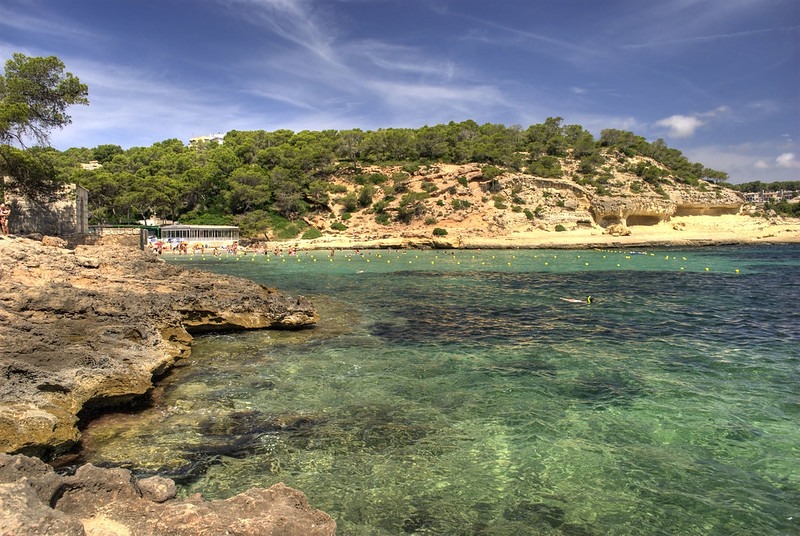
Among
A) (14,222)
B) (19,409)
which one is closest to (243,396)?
(19,409)

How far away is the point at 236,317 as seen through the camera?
11750mm

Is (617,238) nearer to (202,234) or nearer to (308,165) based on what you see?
(308,165)

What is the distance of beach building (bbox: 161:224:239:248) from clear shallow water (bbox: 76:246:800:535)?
147ft

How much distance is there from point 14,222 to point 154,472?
27.2 meters

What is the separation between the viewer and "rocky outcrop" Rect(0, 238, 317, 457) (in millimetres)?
5184

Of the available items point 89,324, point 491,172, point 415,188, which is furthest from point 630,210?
point 89,324

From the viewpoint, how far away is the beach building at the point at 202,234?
52.4 metres

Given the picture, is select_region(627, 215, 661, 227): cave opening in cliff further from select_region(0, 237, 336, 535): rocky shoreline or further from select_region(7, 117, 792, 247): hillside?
select_region(0, 237, 336, 535): rocky shoreline

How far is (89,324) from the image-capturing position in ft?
25.4

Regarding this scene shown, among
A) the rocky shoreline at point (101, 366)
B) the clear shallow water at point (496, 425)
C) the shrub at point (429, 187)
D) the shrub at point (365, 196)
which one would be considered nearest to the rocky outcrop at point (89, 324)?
the rocky shoreline at point (101, 366)

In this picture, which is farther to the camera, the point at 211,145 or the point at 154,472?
the point at 211,145

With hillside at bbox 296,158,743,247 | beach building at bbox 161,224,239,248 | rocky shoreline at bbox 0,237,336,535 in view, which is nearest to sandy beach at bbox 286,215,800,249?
hillside at bbox 296,158,743,247

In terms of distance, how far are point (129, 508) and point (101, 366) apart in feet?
14.5

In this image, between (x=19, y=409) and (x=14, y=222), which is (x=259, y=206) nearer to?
(x=14, y=222)
